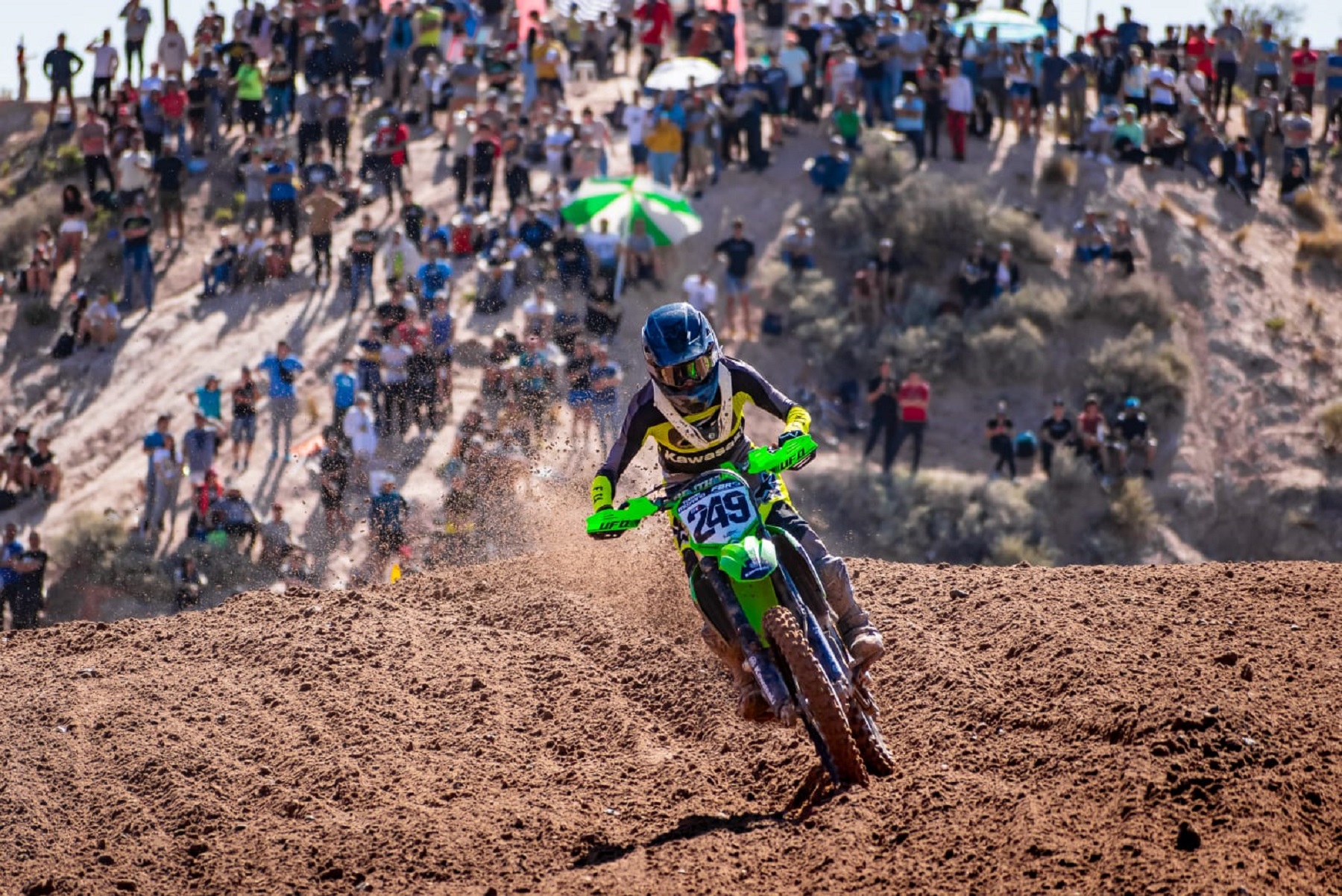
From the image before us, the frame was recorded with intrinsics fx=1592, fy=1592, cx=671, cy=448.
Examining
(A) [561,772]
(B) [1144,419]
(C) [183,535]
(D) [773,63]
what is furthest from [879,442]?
(A) [561,772]

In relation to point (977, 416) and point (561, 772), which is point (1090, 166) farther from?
point (561, 772)

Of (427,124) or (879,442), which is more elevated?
(427,124)

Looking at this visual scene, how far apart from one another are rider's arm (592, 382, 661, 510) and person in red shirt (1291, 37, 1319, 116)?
28974mm

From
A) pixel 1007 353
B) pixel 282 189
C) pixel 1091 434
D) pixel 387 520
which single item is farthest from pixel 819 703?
pixel 1007 353

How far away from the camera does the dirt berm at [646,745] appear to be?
25.8ft

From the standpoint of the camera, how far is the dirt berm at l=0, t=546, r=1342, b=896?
7879mm

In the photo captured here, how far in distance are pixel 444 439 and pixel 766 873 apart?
16.3 m

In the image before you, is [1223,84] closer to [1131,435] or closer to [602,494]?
[1131,435]

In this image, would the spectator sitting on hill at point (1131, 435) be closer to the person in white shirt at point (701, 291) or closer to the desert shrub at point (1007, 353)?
the desert shrub at point (1007, 353)

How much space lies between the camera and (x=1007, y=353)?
29.7 meters

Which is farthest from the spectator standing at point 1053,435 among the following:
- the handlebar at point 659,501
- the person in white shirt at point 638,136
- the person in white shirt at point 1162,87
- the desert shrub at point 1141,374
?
the handlebar at point 659,501

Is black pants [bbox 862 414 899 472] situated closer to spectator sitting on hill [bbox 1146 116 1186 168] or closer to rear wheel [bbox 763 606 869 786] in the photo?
spectator sitting on hill [bbox 1146 116 1186 168]

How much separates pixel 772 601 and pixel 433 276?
17.1 meters

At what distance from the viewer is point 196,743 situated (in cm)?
1080
